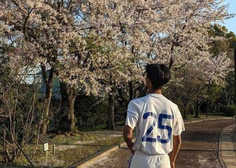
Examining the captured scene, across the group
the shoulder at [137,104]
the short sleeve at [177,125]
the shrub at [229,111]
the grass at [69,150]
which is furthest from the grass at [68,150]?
the shrub at [229,111]

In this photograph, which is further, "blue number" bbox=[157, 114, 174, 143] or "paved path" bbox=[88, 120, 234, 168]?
"paved path" bbox=[88, 120, 234, 168]

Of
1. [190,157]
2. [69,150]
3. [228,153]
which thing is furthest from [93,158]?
[228,153]

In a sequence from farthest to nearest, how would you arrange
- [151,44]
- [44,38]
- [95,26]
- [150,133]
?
1. [151,44]
2. [95,26]
3. [44,38]
4. [150,133]

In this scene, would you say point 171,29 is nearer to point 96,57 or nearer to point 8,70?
point 96,57

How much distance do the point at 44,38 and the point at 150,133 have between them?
7.61m

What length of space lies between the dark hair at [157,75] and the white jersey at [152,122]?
10 centimetres

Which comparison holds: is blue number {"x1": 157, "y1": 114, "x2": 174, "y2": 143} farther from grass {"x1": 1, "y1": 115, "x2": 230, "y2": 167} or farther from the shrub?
the shrub

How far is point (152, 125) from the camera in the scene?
9.04 feet

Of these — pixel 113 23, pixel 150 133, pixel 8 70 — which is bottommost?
pixel 150 133

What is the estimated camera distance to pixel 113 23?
420 inches

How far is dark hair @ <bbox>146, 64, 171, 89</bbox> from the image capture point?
2814 mm

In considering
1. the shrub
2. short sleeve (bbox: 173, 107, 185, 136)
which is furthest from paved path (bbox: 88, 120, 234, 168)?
the shrub

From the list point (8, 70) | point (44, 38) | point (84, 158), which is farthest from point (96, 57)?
point (84, 158)

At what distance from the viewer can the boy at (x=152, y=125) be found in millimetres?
2721
